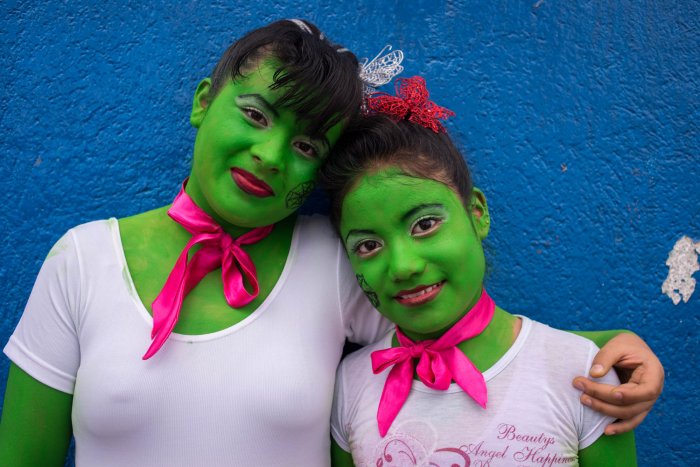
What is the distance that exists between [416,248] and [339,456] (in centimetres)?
74

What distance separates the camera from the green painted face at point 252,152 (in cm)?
179

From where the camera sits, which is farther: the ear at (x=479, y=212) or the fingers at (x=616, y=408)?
the ear at (x=479, y=212)

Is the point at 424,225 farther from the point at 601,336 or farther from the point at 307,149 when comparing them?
the point at 601,336

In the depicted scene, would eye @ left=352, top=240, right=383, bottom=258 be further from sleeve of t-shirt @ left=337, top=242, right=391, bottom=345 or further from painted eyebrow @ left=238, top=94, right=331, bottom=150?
painted eyebrow @ left=238, top=94, right=331, bottom=150

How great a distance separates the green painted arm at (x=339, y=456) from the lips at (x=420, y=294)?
56 cm

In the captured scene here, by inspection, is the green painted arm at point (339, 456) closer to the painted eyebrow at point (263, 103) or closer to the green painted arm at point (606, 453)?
the green painted arm at point (606, 453)

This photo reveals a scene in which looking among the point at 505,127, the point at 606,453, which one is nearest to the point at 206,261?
the point at 505,127

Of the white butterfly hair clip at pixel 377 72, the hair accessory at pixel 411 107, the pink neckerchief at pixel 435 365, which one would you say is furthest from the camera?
the white butterfly hair clip at pixel 377 72

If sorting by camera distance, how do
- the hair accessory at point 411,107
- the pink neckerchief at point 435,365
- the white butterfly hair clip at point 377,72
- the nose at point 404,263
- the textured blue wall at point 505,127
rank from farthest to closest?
1. the textured blue wall at point 505,127
2. the white butterfly hair clip at point 377,72
3. the hair accessory at point 411,107
4. the pink neckerchief at point 435,365
5. the nose at point 404,263

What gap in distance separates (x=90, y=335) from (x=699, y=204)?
6.79ft

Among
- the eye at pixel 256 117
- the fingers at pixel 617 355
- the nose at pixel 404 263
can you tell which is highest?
the eye at pixel 256 117

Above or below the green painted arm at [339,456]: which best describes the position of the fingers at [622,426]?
above

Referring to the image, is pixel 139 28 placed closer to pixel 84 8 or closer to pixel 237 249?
pixel 84 8

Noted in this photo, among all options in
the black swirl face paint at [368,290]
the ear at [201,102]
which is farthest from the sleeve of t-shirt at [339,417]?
the ear at [201,102]
